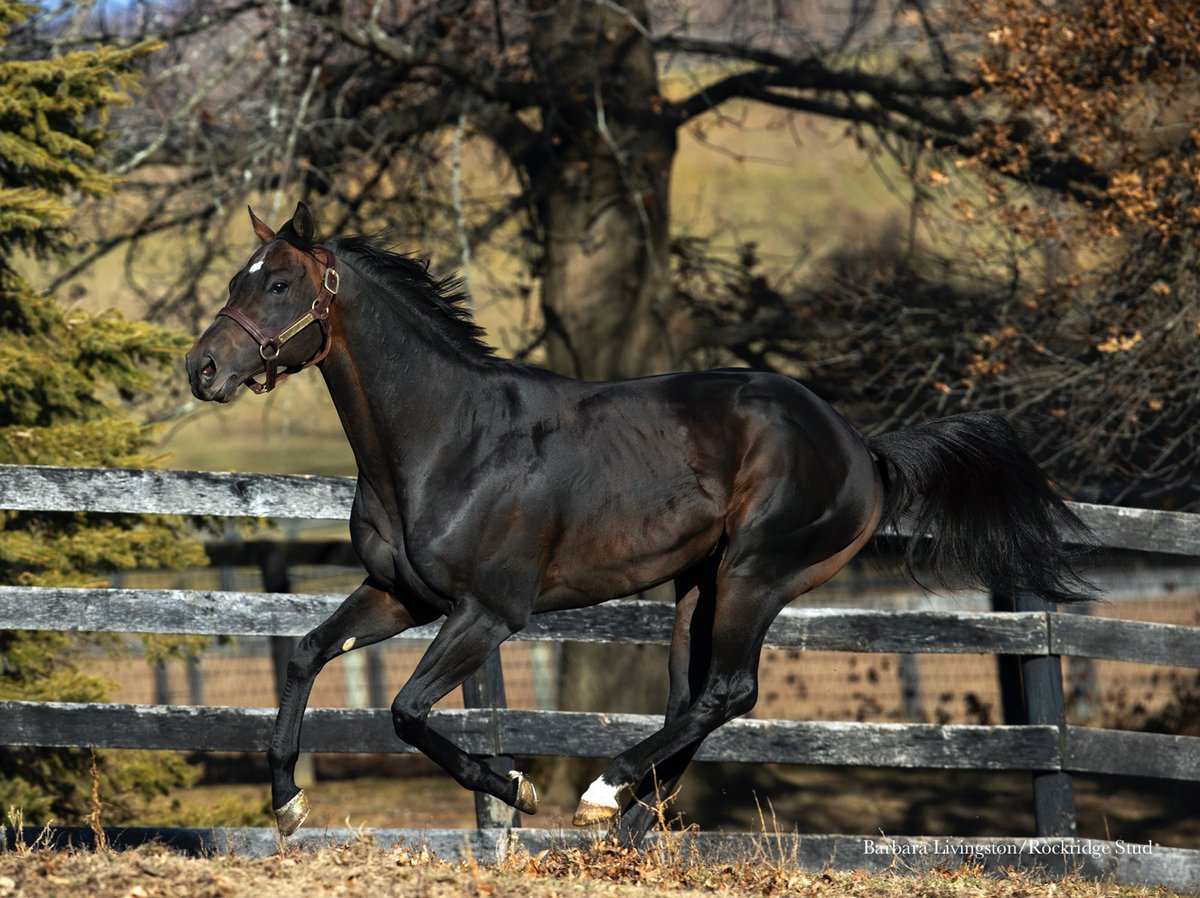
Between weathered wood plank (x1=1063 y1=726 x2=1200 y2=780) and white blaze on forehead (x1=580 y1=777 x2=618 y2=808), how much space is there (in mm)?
2453

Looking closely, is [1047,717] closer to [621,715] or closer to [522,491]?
[621,715]

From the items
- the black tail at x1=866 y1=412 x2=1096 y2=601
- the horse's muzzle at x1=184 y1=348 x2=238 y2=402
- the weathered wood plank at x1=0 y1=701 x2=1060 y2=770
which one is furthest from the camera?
the weathered wood plank at x1=0 y1=701 x2=1060 y2=770

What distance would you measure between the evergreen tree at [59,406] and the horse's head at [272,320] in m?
2.85

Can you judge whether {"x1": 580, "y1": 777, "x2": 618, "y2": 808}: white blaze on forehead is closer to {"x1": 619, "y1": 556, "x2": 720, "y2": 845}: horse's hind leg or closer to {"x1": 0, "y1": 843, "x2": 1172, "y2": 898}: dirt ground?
{"x1": 0, "y1": 843, "x2": 1172, "y2": 898}: dirt ground

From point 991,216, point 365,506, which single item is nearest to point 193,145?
point 991,216

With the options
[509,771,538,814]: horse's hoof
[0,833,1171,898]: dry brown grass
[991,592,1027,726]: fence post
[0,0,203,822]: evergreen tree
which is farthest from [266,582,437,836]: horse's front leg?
[991,592,1027,726]: fence post

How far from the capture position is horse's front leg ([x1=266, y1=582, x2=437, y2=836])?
496cm

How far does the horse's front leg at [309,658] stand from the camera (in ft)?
16.3

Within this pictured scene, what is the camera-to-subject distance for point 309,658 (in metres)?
5.00

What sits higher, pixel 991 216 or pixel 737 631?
pixel 991 216

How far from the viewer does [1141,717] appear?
1262 cm

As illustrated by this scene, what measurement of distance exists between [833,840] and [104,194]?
5.28 meters

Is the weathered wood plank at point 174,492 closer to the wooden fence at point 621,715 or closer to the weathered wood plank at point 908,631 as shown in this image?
the wooden fence at point 621,715

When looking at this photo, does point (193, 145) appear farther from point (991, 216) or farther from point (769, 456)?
point (769, 456)
